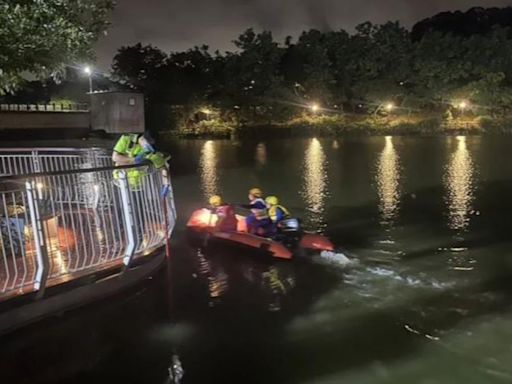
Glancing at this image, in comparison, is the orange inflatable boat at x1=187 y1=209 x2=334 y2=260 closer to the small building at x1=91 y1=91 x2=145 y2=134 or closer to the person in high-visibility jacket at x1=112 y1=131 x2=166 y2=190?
the person in high-visibility jacket at x1=112 y1=131 x2=166 y2=190

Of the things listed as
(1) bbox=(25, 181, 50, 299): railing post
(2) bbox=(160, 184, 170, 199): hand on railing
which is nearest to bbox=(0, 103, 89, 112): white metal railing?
(2) bbox=(160, 184, 170, 199): hand on railing

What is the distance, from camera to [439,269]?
947cm

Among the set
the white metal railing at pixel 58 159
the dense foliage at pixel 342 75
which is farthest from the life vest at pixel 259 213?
the dense foliage at pixel 342 75

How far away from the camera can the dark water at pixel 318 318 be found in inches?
235

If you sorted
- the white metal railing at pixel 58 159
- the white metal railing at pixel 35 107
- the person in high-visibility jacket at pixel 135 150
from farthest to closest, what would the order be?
1. the white metal railing at pixel 35 107
2. the white metal railing at pixel 58 159
3. the person in high-visibility jacket at pixel 135 150

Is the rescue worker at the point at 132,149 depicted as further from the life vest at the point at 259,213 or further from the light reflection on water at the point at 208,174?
the light reflection on water at the point at 208,174

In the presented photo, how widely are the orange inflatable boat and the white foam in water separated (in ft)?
0.47

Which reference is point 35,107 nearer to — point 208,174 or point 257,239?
point 208,174

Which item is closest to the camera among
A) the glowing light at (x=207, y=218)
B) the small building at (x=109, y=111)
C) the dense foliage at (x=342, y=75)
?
the glowing light at (x=207, y=218)

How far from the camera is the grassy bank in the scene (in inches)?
2114

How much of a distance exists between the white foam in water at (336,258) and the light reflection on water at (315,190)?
2.46 m

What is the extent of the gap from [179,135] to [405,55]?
2660 cm

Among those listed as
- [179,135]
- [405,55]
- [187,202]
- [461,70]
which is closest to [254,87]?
[179,135]

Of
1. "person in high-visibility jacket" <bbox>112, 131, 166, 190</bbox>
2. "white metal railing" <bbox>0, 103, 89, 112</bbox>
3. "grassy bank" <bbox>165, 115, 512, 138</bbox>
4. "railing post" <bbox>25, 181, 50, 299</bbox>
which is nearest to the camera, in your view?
"railing post" <bbox>25, 181, 50, 299</bbox>
